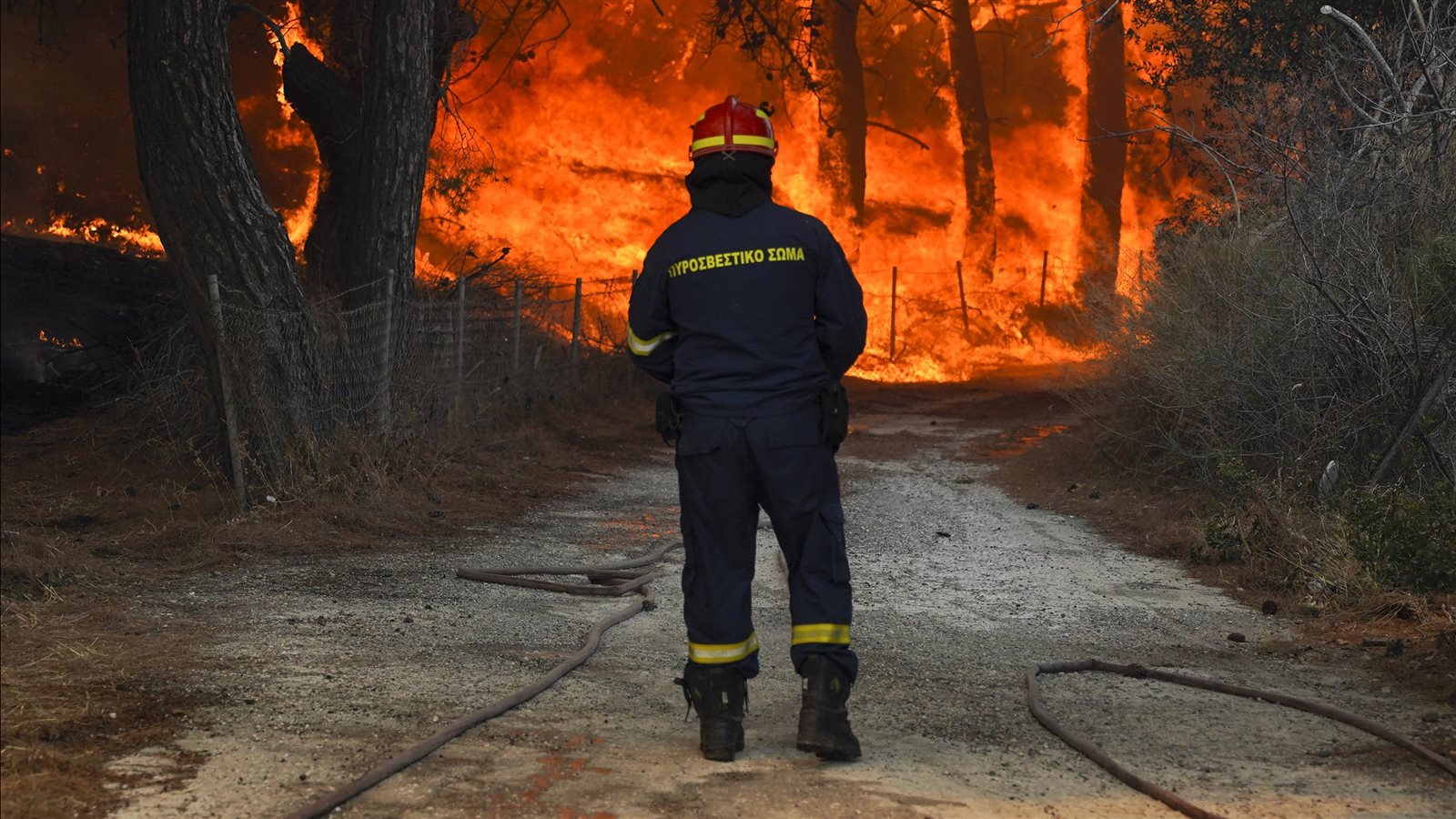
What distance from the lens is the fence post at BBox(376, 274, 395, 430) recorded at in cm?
1113

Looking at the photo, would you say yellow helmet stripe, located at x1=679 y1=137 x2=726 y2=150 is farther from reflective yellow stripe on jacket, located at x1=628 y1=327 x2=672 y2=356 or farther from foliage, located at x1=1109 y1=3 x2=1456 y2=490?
foliage, located at x1=1109 y1=3 x2=1456 y2=490

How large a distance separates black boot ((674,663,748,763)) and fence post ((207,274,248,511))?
219 inches

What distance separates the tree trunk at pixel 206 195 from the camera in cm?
1013

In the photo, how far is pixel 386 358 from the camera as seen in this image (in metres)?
11.4

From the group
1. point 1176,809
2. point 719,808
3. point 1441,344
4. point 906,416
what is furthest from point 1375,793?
point 906,416

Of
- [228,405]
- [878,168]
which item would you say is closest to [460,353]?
[228,405]

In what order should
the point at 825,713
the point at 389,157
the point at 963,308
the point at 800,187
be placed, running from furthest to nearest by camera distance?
the point at 963,308
the point at 800,187
the point at 389,157
the point at 825,713

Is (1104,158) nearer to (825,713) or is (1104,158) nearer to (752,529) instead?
(752,529)

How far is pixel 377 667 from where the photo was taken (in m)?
5.88

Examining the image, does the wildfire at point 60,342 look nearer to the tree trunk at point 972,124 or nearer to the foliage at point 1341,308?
the foliage at point 1341,308

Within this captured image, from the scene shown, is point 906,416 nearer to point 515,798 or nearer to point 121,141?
point 121,141

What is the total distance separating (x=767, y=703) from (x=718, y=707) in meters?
0.85

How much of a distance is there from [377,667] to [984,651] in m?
2.61

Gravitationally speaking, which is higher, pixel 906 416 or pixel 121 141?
pixel 121 141
